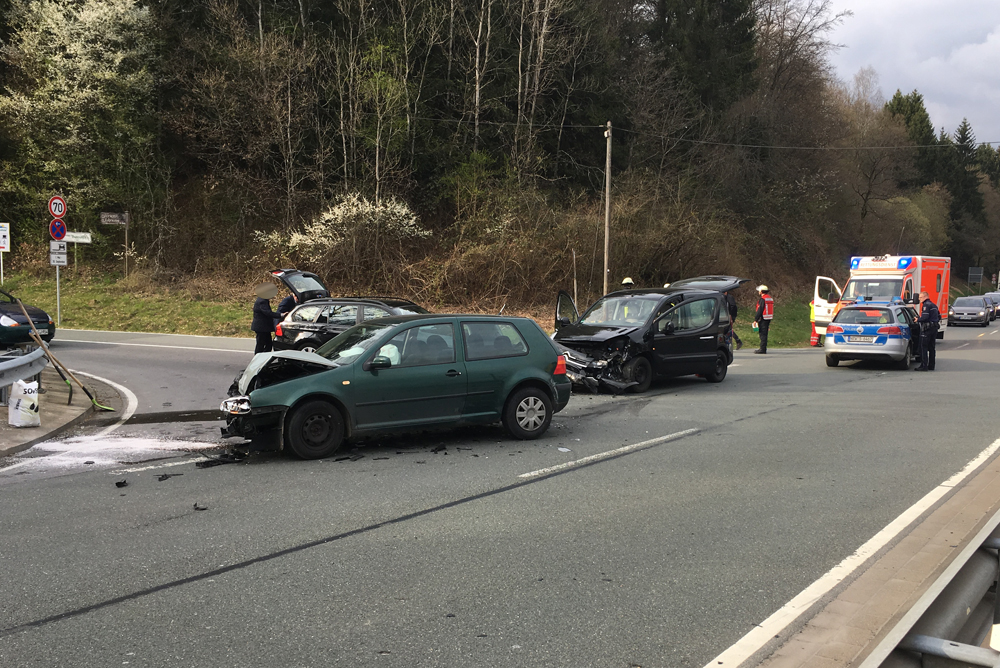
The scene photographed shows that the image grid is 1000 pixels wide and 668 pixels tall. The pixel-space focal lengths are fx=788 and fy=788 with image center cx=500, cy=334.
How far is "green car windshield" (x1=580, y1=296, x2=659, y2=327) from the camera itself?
45.8 ft

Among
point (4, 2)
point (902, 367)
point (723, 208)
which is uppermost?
point (4, 2)

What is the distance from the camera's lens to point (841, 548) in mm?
5289

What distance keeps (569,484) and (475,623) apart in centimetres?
313

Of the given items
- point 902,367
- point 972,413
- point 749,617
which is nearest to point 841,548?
point 749,617

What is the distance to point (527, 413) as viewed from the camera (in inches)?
363

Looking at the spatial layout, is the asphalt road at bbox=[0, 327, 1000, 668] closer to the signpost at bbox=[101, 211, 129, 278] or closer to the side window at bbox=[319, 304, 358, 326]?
the side window at bbox=[319, 304, 358, 326]

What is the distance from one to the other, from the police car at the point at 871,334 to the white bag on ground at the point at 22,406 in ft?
51.2

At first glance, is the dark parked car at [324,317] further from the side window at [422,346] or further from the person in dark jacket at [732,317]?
the person in dark jacket at [732,317]

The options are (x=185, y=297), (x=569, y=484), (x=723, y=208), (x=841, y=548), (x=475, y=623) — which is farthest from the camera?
(x=723, y=208)

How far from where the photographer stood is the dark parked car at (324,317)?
1473cm

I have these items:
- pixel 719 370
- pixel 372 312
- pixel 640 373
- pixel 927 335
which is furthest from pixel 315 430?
pixel 927 335

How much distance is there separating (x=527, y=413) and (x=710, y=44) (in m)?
40.9

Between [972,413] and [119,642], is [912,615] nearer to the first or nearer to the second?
[119,642]

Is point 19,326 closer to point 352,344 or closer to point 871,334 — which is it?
point 352,344
